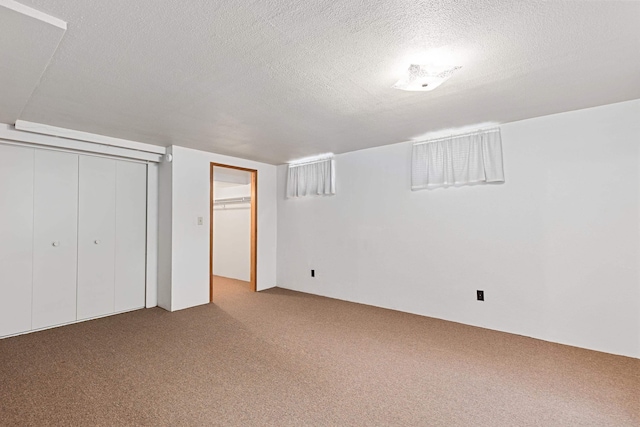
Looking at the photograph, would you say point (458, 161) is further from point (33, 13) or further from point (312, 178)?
point (33, 13)

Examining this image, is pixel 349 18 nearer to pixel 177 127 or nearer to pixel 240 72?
pixel 240 72

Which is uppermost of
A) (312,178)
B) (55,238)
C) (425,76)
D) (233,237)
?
(425,76)

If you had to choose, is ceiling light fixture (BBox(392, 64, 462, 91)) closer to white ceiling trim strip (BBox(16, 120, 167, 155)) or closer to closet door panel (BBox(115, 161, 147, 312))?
white ceiling trim strip (BBox(16, 120, 167, 155))

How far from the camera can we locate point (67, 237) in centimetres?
386

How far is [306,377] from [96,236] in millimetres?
3386

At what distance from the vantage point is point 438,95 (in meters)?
2.70

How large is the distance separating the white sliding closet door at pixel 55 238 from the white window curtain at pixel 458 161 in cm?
434

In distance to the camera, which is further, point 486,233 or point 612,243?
point 486,233

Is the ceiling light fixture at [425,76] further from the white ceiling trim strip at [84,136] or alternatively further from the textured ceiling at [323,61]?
the white ceiling trim strip at [84,136]

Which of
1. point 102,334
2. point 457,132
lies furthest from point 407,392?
point 102,334

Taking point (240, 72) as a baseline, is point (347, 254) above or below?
A: below

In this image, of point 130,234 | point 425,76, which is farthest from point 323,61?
point 130,234

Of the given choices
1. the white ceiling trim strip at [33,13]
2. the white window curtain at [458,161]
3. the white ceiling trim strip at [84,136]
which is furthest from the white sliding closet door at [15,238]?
the white window curtain at [458,161]

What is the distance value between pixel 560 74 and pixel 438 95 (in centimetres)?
85
